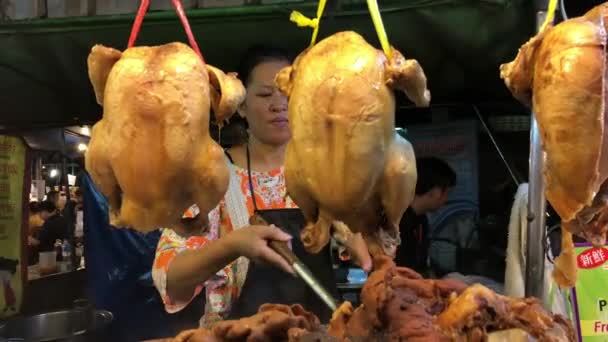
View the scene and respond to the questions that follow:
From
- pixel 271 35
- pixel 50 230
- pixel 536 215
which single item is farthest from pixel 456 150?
pixel 50 230

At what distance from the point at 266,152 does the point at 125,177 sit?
1325mm

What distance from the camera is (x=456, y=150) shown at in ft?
15.2

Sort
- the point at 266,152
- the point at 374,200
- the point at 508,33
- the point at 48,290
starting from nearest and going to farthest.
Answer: the point at 374,200 < the point at 508,33 < the point at 266,152 < the point at 48,290

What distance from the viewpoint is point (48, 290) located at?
571 centimetres

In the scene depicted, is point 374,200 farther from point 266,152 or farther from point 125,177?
point 266,152

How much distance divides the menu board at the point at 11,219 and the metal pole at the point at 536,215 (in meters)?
3.66

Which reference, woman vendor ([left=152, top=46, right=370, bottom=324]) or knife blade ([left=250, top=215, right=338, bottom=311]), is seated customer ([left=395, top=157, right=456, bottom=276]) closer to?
woman vendor ([left=152, top=46, right=370, bottom=324])

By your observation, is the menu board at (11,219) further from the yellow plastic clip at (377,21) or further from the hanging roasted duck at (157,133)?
the yellow plastic clip at (377,21)

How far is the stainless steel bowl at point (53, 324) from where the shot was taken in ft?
9.18

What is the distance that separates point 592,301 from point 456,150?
7.34ft

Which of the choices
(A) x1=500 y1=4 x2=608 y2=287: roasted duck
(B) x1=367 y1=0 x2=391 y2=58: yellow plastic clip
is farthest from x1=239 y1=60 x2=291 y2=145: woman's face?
(A) x1=500 y1=4 x2=608 y2=287: roasted duck

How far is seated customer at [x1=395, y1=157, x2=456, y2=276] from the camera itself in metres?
4.33

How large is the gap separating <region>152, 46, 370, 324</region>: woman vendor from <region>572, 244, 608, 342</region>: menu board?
1.10 m

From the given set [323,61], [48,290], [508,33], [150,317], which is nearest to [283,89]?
[323,61]
